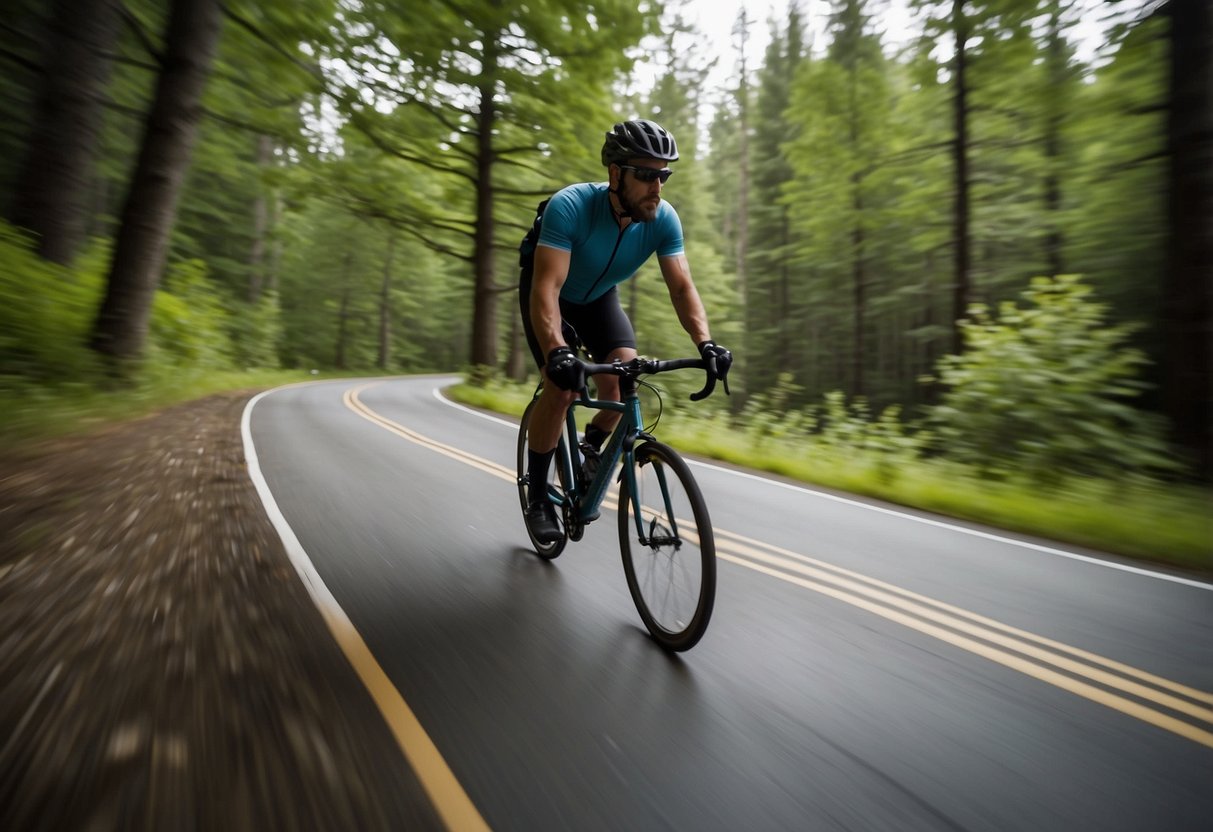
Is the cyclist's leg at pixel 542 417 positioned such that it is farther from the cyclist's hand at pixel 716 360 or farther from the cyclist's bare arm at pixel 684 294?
the cyclist's hand at pixel 716 360

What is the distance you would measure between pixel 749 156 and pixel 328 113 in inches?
738

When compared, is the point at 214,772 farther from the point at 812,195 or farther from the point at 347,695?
the point at 812,195

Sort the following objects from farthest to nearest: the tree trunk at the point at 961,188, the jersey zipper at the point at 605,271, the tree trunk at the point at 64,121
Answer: the tree trunk at the point at 961,188 < the tree trunk at the point at 64,121 < the jersey zipper at the point at 605,271

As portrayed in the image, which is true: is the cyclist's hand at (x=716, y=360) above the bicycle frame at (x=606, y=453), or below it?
above

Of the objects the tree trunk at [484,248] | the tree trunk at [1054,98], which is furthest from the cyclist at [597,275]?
the tree trunk at [484,248]

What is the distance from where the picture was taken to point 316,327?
1423 inches

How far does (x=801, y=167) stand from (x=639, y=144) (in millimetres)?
13745

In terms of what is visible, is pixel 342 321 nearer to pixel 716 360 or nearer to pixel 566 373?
pixel 566 373

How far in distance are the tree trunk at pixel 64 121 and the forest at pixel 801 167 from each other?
37 mm

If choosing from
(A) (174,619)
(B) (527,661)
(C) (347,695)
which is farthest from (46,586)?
(B) (527,661)

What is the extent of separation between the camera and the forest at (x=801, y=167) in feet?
23.4

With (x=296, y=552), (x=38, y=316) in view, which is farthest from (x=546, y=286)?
(x=38, y=316)

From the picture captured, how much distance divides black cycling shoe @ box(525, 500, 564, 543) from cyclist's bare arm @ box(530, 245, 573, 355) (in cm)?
129

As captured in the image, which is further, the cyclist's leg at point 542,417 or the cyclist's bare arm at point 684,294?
the cyclist's leg at point 542,417
